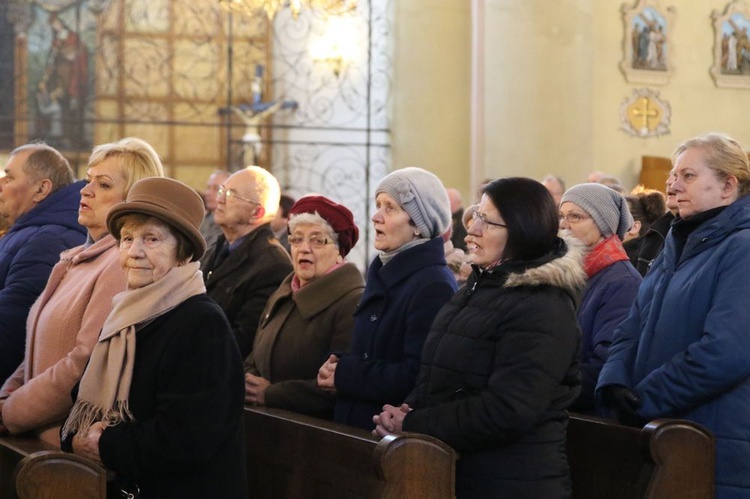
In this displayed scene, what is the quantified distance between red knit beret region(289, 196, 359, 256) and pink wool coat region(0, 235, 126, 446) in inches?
39.2

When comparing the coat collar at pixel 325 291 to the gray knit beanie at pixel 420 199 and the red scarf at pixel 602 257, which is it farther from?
the red scarf at pixel 602 257

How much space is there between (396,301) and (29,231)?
1.55m

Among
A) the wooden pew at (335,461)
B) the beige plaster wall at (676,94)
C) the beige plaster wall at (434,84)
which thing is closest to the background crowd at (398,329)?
the wooden pew at (335,461)

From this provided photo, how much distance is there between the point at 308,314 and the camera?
15.0 feet

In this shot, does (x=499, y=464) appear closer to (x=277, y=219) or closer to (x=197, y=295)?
(x=197, y=295)

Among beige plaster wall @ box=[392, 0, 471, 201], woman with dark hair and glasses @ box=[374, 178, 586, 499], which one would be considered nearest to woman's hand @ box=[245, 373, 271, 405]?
woman with dark hair and glasses @ box=[374, 178, 586, 499]

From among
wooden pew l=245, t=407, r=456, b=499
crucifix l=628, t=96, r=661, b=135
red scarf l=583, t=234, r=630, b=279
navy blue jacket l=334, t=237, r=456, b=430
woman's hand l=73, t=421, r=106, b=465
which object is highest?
crucifix l=628, t=96, r=661, b=135

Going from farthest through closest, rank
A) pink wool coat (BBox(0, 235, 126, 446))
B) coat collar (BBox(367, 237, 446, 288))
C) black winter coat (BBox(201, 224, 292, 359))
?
black winter coat (BBox(201, 224, 292, 359)) → coat collar (BBox(367, 237, 446, 288)) → pink wool coat (BBox(0, 235, 126, 446))

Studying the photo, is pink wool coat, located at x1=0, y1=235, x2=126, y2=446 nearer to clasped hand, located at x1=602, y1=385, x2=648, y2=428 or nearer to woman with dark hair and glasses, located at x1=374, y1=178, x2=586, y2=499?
woman with dark hair and glasses, located at x1=374, y1=178, x2=586, y2=499

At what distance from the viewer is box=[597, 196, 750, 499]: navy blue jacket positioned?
3543 mm

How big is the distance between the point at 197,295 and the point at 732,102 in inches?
405

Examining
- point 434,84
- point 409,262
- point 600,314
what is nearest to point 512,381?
point 409,262

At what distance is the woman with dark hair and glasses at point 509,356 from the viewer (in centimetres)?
329

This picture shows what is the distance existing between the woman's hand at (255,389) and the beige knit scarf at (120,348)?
3.80 ft
